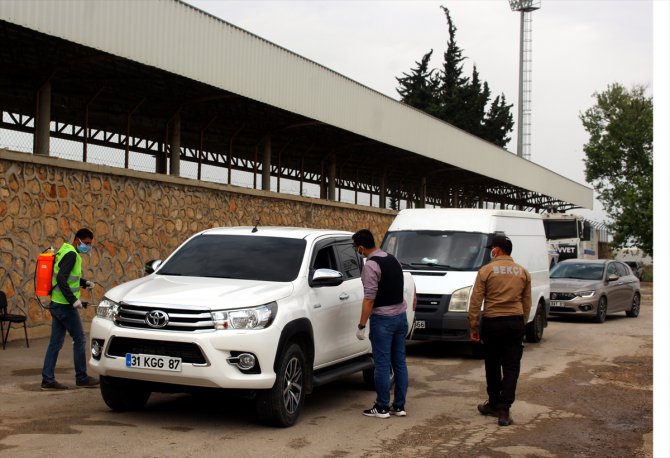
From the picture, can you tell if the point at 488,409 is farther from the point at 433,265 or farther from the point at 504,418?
the point at 433,265

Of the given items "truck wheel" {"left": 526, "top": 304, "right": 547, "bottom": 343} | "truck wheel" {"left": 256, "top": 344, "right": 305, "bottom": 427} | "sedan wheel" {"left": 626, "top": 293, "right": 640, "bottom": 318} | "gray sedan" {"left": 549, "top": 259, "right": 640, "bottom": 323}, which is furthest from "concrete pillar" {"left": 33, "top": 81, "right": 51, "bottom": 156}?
"sedan wheel" {"left": 626, "top": 293, "right": 640, "bottom": 318}

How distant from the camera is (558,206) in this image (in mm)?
54688

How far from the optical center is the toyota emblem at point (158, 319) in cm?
775

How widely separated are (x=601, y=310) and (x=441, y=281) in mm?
9139

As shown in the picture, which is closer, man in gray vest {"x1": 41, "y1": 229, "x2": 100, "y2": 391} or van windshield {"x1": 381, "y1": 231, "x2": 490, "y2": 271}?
man in gray vest {"x1": 41, "y1": 229, "x2": 100, "y2": 391}

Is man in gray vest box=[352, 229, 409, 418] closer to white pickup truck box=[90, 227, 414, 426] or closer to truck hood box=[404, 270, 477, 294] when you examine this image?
white pickup truck box=[90, 227, 414, 426]

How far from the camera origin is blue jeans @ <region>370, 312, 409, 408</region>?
28.9 feet

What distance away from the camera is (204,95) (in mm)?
21312

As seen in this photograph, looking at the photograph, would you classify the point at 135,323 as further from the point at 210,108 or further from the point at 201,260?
the point at 210,108

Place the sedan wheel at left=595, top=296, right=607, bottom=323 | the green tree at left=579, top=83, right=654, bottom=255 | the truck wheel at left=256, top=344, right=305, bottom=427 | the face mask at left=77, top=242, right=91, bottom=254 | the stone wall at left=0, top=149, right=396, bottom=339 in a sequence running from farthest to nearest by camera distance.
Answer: the green tree at left=579, top=83, right=654, bottom=255, the sedan wheel at left=595, top=296, right=607, bottom=323, the stone wall at left=0, top=149, right=396, bottom=339, the face mask at left=77, top=242, right=91, bottom=254, the truck wheel at left=256, top=344, right=305, bottom=427

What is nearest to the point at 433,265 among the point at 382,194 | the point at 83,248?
the point at 83,248

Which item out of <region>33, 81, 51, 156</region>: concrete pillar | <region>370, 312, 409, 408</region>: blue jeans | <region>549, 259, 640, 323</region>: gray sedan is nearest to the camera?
<region>370, 312, 409, 408</region>: blue jeans

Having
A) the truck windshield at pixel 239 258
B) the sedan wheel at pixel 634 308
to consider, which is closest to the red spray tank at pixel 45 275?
the truck windshield at pixel 239 258

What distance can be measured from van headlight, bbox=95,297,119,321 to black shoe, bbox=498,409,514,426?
12.4 feet
